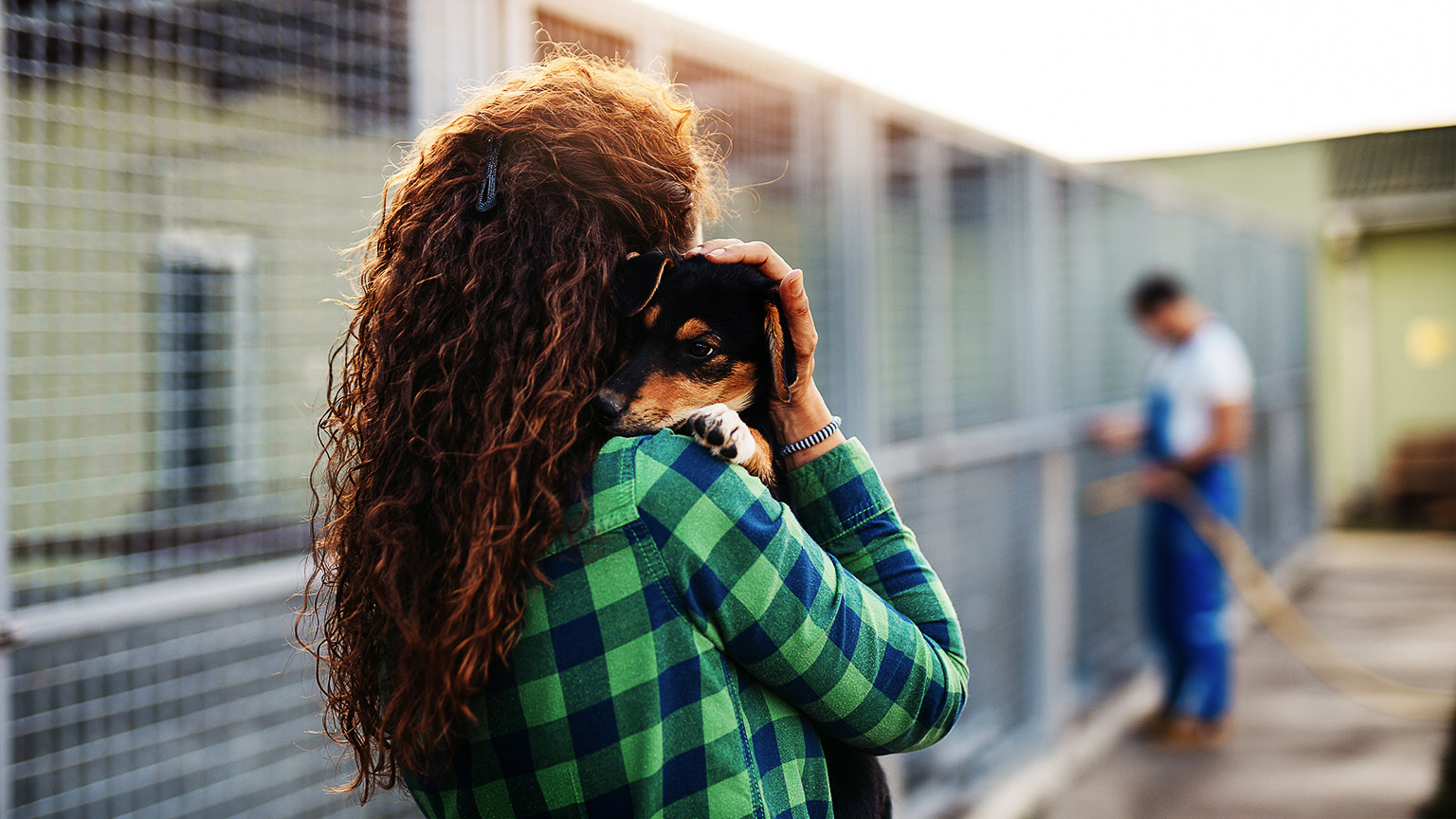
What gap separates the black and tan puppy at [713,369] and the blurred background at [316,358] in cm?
50

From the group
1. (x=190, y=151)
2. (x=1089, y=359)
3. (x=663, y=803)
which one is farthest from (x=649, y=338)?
(x=1089, y=359)

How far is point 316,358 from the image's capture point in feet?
14.3

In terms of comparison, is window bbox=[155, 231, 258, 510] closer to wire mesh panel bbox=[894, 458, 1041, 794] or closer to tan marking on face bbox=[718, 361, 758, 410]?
tan marking on face bbox=[718, 361, 758, 410]

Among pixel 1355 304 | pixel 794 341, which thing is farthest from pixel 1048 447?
pixel 1355 304

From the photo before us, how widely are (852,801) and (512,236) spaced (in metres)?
0.82

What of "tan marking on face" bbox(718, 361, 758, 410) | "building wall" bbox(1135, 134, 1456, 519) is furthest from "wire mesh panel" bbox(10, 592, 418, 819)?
"building wall" bbox(1135, 134, 1456, 519)

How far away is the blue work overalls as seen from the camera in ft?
16.5

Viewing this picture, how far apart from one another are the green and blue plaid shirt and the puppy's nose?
0.07m

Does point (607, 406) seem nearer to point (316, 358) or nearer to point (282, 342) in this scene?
point (282, 342)

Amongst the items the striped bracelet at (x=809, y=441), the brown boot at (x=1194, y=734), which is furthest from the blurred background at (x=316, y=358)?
the striped bracelet at (x=809, y=441)

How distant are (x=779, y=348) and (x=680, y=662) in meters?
0.47

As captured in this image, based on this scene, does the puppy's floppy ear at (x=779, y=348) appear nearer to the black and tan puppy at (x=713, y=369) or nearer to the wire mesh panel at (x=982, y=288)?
the black and tan puppy at (x=713, y=369)

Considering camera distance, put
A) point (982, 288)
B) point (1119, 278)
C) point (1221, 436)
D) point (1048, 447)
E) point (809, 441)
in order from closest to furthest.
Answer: point (809, 441), point (982, 288), point (1048, 447), point (1221, 436), point (1119, 278)

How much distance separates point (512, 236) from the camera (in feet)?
3.63
